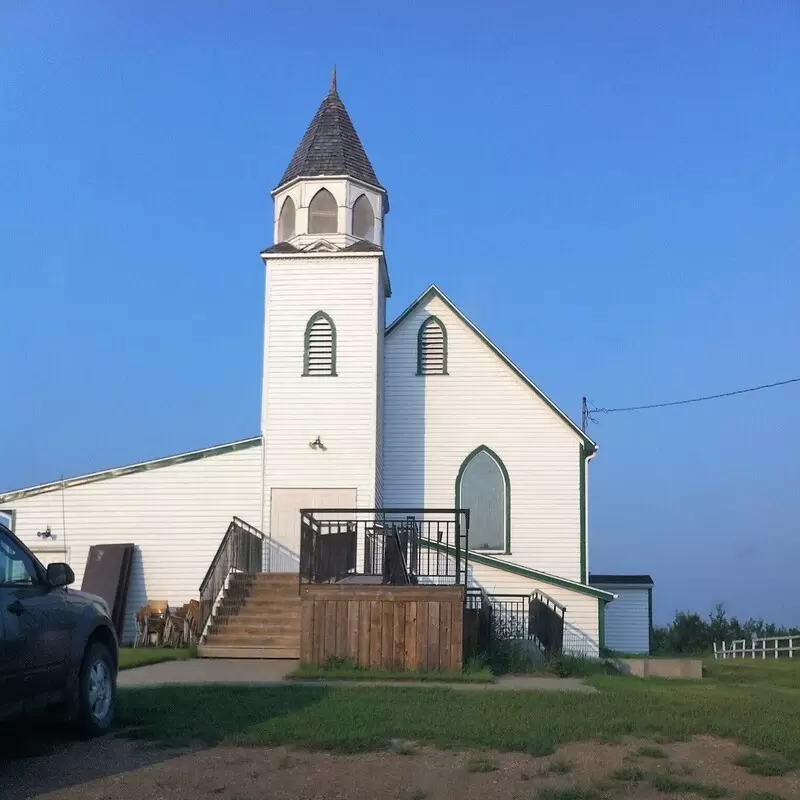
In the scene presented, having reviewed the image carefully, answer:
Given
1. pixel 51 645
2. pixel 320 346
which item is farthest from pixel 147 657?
pixel 51 645

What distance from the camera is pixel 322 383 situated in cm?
2255

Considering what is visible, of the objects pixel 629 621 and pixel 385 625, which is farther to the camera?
pixel 629 621

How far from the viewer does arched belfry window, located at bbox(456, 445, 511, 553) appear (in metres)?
24.0

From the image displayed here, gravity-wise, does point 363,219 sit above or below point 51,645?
above

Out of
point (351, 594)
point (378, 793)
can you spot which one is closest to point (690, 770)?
point (378, 793)

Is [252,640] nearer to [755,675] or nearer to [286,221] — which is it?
[755,675]

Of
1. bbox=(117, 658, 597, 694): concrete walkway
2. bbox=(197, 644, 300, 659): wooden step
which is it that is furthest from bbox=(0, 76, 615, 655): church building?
bbox=(117, 658, 597, 694): concrete walkway

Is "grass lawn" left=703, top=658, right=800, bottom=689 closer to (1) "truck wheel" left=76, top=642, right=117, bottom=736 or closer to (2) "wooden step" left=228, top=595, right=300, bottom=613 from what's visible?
(2) "wooden step" left=228, top=595, right=300, bottom=613

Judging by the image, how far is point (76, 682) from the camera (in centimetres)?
789

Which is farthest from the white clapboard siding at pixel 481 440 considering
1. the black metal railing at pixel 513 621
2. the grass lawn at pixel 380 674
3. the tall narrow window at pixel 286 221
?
the grass lawn at pixel 380 674

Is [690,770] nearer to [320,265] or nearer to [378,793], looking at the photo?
[378,793]

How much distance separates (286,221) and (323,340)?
2.99 metres

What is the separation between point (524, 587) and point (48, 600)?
51.9ft

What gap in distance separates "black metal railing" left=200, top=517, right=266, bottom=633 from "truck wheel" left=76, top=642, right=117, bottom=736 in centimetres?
936
